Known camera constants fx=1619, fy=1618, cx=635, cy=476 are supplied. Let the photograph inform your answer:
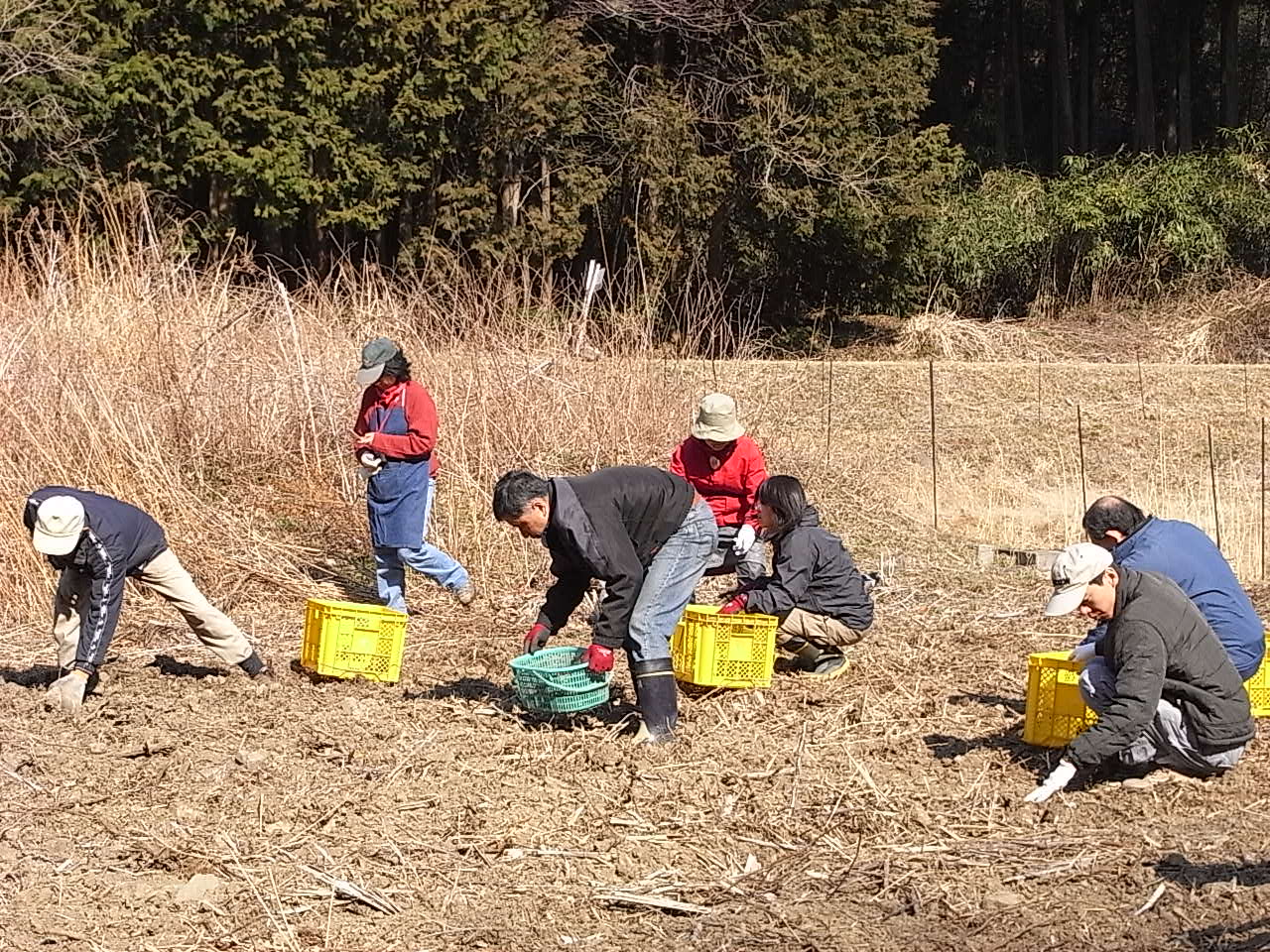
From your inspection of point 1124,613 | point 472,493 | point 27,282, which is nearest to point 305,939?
point 1124,613

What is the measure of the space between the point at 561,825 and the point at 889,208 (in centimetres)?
1979

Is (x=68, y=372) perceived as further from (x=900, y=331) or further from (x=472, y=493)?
(x=900, y=331)

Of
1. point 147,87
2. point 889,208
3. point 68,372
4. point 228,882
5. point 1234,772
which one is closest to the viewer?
point 228,882

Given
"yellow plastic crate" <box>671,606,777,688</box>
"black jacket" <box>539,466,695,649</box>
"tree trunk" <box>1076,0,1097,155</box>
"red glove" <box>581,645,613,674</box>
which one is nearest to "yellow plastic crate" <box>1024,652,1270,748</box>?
"yellow plastic crate" <box>671,606,777,688</box>

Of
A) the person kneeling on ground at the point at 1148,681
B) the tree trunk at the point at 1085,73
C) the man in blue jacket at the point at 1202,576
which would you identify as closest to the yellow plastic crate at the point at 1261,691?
the man in blue jacket at the point at 1202,576

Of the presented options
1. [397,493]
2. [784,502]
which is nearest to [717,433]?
[784,502]

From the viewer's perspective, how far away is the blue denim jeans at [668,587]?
6.64 m

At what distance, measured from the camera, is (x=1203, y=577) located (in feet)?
20.7

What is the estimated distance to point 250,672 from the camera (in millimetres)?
8008

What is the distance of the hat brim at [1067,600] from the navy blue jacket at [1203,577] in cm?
73

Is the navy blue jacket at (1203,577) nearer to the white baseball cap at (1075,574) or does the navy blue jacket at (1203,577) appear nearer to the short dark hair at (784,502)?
the white baseball cap at (1075,574)

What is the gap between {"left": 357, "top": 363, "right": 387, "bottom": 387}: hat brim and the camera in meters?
8.66

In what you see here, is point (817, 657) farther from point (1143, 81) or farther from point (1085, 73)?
point (1085, 73)

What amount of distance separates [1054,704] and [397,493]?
3.94m
